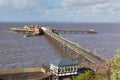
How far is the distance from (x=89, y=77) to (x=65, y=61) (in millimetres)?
7345

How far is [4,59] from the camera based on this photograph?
5059 cm

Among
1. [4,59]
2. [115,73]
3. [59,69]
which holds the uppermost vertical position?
[115,73]

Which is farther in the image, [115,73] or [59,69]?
[59,69]

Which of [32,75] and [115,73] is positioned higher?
[115,73]

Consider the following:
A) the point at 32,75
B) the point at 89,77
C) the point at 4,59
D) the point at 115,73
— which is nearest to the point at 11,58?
the point at 4,59

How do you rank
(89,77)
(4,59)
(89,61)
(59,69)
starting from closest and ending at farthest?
1. (89,77)
2. (59,69)
3. (89,61)
4. (4,59)

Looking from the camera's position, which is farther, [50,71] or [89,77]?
[50,71]

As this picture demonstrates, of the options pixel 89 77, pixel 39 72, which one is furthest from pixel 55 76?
pixel 89 77

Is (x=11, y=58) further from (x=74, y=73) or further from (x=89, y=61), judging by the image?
(x=74, y=73)

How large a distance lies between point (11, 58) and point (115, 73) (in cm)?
4080

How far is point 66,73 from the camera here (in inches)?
1160

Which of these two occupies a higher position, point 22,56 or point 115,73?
point 115,73

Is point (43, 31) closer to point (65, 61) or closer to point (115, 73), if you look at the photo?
point (65, 61)

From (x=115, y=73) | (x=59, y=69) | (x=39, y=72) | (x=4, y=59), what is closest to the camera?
(x=115, y=73)
